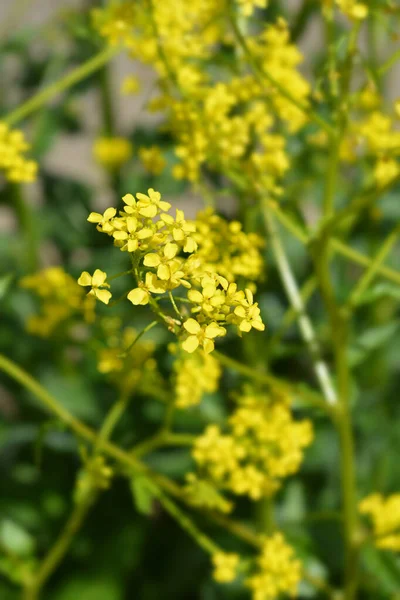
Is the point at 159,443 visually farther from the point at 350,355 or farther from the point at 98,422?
the point at 98,422

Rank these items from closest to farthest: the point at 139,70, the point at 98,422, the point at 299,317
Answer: the point at 299,317, the point at 98,422, the point at 139,70

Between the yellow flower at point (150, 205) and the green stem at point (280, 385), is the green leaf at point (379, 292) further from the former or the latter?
the yellow flower at point (150, 205)

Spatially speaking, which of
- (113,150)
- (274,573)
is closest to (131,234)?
(274,573)

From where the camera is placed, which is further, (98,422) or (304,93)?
(98,422)

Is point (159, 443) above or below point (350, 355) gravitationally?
below

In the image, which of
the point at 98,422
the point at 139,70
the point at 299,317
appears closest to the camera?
the point at 299,317

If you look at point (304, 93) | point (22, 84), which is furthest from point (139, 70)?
point (304, 93)
